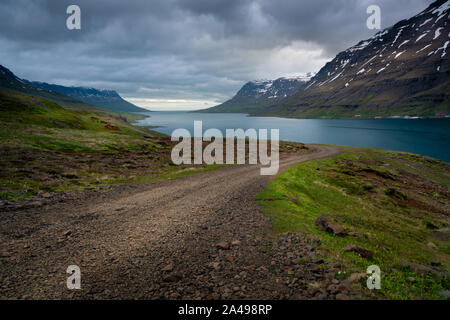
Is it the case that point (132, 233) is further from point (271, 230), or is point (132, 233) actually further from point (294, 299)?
point (294, 299)

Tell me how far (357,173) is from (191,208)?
34.0 metres

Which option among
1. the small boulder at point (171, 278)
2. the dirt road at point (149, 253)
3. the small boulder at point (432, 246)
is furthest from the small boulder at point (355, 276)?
the small boulder at point (432, 246)

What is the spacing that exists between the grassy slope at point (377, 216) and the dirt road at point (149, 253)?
1862mm

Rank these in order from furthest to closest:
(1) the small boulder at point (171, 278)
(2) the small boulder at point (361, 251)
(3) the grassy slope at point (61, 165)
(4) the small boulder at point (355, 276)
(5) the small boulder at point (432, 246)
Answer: (3) the grassy slope at point (61, 165) < (5) the small boulder at point (432, 246) < (2) the small boulder at point (361, 251) < (1) the small boulder at point (171, 278) < (4) the small boulder at point (355, 276)

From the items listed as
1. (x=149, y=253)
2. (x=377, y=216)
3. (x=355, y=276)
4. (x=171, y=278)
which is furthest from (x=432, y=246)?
(x=149, y=253)

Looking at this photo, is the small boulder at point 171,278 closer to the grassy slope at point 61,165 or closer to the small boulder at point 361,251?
the small boulder at point 361,251

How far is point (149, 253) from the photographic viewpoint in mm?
9695

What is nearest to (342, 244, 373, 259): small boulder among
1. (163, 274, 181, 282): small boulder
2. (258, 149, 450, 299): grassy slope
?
(258, 149, 450, 299): grassy slope

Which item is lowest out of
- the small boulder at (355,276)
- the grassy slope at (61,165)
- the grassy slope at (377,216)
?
the grassy slope at (377,216)

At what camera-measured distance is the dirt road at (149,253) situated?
740cm

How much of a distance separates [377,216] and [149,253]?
69.7 feet

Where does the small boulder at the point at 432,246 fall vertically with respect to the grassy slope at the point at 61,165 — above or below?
below

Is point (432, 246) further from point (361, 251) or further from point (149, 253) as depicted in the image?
point (149, 253)

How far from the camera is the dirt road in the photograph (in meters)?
7.40
